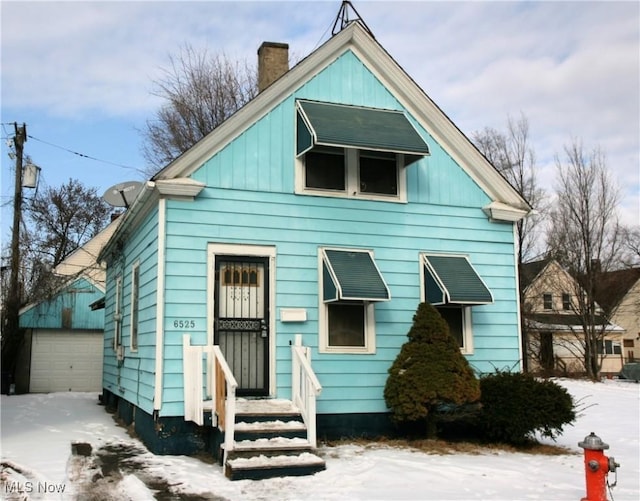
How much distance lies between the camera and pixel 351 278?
9.91m

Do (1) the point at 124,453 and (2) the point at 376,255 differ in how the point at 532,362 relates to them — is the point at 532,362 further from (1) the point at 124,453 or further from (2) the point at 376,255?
(1) the point at 124,453

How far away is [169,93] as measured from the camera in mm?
23891

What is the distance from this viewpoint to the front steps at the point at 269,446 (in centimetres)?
755

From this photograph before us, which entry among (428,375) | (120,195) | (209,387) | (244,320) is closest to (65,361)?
(120,195)

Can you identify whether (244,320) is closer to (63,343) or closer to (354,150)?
(354,150)

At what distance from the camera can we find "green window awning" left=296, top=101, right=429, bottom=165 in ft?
33.1

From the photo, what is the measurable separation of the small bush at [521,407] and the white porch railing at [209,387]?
3922 millimetres

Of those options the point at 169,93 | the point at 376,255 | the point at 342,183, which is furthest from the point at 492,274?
the point at 169,93

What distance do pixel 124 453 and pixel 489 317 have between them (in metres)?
6.18

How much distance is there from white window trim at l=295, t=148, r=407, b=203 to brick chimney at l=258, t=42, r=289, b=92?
6.21 feet

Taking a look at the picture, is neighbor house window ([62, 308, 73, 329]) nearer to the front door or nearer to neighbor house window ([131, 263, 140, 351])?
neighbor house window ([131, 263, 140, 351])

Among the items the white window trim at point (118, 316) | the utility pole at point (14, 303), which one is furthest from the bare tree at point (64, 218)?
the white window trim at point (118, 316)

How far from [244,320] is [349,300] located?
62.4 inches

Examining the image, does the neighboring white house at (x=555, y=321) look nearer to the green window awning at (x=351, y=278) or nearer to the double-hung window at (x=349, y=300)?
the double-hung window at (x=349, y=300)
